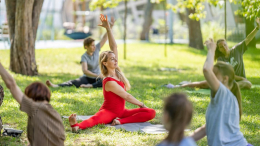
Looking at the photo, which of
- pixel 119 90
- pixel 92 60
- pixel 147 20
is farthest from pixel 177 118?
pixel 147 20

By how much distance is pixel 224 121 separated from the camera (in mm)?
3436

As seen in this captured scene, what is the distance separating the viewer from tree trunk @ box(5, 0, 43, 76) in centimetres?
973

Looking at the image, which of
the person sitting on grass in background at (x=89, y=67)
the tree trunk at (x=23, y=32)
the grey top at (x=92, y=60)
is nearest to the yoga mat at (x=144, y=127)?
the person sitting on grass in background at (x=89, y=67)

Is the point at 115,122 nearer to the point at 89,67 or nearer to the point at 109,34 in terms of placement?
the point at 109,34

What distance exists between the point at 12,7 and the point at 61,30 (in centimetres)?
1713

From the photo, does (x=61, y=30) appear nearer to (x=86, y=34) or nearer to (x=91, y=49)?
(x=86, y=34)

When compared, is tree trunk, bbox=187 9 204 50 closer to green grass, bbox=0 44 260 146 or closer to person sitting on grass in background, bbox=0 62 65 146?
green grass, bbox=0 44 260 146

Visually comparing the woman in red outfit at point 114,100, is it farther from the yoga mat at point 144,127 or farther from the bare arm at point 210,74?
the bare arm at point 210,74

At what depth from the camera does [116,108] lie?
5.46 meters

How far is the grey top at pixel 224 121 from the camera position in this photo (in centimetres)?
341

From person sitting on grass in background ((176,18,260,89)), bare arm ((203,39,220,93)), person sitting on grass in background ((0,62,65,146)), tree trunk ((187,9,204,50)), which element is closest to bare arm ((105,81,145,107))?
person sitting on grass in background ((0,62,65,146))

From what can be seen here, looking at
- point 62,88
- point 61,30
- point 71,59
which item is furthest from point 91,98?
point 61,30

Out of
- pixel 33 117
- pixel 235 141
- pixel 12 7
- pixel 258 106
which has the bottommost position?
pixel 258 106

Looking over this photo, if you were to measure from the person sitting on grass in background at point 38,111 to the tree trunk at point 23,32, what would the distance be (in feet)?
22.1
